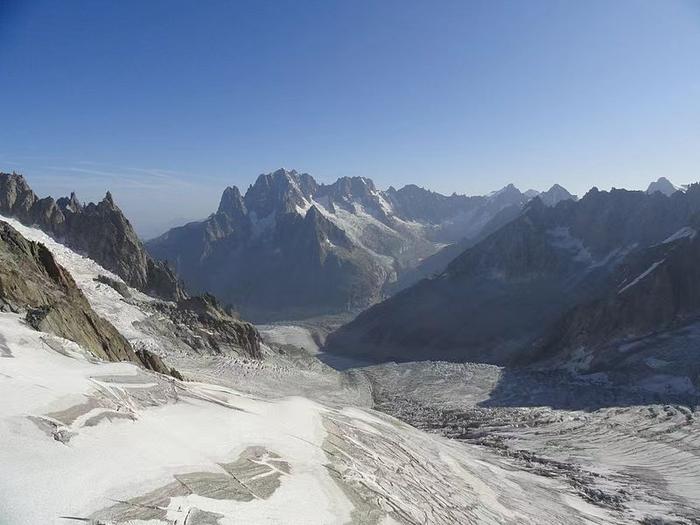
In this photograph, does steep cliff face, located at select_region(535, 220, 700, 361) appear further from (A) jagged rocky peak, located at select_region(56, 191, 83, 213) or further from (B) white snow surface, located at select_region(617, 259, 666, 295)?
(A) jagged rocky peak, located at select_region(56, 191, 83, 213)

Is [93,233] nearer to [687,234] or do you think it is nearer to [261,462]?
[261,462]

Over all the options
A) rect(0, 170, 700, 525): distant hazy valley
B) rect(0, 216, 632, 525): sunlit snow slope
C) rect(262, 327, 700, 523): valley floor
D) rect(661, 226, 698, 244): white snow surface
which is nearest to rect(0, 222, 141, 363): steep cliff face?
rect(0, 170, 700, 525): distant hazy valley

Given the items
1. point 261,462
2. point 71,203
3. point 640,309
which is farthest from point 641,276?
point 71,203

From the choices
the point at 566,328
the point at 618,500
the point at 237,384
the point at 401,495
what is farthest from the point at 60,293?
the point at 566,328

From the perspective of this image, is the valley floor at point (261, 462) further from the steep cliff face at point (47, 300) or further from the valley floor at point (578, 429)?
the steep cliff face at point (47, 300)

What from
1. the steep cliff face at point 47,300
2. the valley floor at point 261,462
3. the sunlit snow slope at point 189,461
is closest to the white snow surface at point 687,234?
the valley floor at point 261,462
